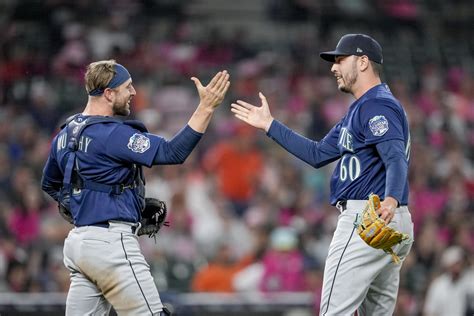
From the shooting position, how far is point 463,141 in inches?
558

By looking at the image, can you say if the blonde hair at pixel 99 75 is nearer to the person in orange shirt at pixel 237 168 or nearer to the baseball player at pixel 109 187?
the baseball player at pixel 109 187

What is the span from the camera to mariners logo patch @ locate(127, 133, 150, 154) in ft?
19.4

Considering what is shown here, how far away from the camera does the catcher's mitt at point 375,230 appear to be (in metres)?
5.60

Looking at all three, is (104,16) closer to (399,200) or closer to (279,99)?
(279,99)

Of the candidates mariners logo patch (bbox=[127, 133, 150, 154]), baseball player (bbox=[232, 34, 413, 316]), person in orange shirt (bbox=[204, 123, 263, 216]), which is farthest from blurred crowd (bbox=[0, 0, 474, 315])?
mariners logo patch (bbox=[127, 133, 150, 154])

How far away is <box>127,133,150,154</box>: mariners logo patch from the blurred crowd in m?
4.74

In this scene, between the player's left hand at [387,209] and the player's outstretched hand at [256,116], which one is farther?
the player's outstretched hand at [256,116]

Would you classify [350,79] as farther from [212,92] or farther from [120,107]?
[120,107]

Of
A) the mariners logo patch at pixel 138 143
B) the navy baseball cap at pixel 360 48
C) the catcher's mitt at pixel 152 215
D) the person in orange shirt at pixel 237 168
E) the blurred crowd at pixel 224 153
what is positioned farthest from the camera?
the person in orange shirt at pixel 237 168

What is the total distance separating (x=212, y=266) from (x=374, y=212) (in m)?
5.79

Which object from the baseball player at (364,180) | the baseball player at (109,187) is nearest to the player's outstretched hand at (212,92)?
the baseball player at (109,187)

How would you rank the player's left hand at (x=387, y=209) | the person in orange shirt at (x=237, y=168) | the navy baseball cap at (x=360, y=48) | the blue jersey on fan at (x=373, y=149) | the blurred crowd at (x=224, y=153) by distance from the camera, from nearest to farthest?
the player's left hand at (x=387, y=209), the blue jersey on fan at (x=373, y=149), the navy baseball cap at (x=360, y=48), the blurred crowd at (x=224, y=153), the person in orange shirt at (x=237, y=168)

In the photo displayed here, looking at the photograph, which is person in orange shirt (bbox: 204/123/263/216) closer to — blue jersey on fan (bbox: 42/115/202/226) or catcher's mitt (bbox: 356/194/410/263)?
blue jersey on fan (bbox: 42/115/202/226)

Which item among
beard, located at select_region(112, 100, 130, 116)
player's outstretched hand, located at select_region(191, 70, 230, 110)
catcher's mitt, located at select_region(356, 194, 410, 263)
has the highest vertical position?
player's outstretched hand, located at select_region(191, 70, 230, 110)
